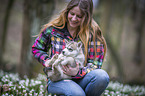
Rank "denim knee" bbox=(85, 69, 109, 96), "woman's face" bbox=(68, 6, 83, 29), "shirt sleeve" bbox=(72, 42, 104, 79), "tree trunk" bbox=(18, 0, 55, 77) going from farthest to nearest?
"tree trunk" bbox=(18, 0, 55, 77) < "shirt sleeve" bbox=(72, 42, 104, 79) < "woman's face" bbox=(68, 6, 83, 29) < "denim knee" bbox=(85, 69, 109, 96)

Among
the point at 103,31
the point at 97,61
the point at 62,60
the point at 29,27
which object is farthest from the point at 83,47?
the point at 103,31

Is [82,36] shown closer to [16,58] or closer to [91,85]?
[91,85]

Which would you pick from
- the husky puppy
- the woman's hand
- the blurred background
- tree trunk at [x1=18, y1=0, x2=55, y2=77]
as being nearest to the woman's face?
the blurred background

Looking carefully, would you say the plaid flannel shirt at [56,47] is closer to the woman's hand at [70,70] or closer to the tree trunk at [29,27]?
the woman's hand at [70,70]

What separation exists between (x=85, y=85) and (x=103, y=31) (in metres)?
4.51

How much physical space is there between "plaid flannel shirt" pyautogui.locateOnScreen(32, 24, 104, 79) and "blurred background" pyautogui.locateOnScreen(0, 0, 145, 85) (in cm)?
52

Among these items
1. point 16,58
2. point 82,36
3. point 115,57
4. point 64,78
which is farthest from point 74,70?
point 16,58

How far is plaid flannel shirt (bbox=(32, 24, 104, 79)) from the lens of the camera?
7.76 ft

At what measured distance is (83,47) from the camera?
8.25 feet

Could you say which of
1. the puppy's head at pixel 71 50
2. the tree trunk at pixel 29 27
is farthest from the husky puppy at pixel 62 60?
the tree trunk at pixel 29 27

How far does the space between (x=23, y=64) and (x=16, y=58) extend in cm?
824

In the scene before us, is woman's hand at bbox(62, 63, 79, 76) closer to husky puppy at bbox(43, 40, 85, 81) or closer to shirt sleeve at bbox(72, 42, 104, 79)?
husky puppy at bbox(43, 40, 85, 81)

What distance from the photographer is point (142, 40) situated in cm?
935

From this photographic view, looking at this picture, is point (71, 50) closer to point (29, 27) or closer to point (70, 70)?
point (70, 70)
